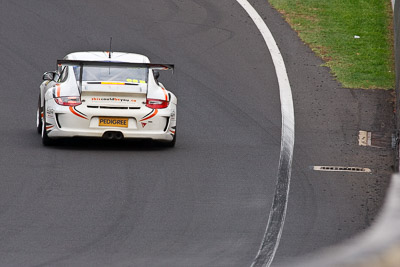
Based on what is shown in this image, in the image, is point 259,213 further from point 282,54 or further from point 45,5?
point 45,5

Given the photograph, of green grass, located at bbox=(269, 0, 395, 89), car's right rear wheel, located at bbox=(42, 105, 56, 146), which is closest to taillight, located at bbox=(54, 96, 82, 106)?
car's right rear wheel, located at bbox=(42, 105, 56, 146)

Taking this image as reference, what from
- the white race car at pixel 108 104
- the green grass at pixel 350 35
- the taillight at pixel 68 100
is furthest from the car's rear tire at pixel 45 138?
the green grass at pixel 350 35

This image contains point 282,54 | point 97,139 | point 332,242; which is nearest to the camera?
point 332,242

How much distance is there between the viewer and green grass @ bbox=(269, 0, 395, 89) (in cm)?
1867

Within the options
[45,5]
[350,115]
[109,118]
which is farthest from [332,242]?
[45,5]

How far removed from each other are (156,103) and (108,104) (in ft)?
2.55

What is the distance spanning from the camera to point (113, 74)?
43.0 ft

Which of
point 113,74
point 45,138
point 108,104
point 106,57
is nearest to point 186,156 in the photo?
point 108,104

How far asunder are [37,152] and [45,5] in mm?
10553

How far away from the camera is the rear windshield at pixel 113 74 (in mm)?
13023

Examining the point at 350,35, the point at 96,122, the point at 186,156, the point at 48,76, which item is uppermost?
the point at 350,35

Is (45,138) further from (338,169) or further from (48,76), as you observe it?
(338,169)

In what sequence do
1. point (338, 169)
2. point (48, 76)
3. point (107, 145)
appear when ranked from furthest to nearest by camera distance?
point (48, 76)
point (107, 145)
point (338, 169)

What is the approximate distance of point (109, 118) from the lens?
41.5 feet
